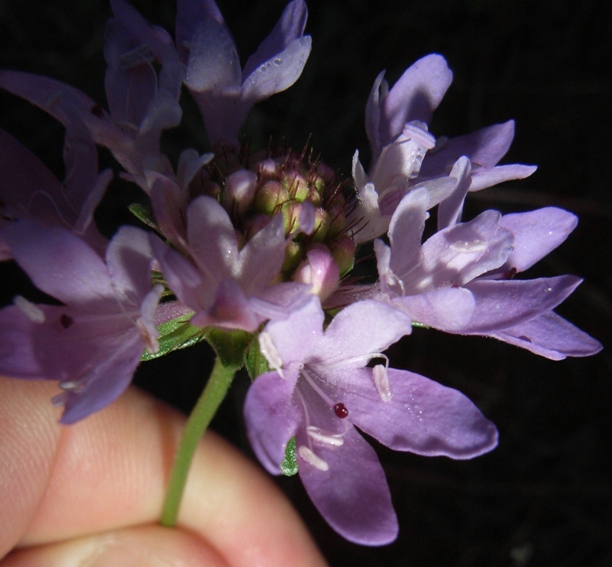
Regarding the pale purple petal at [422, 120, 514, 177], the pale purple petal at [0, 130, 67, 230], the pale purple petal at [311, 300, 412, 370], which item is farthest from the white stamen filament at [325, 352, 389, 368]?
the pale purple petal at [0, 130, 67, 230]

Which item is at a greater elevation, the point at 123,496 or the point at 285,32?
the point at 285,32

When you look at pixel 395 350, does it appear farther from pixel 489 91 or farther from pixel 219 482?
pixel 489 91

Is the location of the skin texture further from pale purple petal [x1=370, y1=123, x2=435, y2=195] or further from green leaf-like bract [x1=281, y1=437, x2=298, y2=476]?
pale purple petal [x1=370, y1=123, x2=435, y2=195]

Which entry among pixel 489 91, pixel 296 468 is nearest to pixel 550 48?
pixel 489 91

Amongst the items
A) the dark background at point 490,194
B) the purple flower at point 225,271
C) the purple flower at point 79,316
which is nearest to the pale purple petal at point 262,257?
the purple flower at point 225,271

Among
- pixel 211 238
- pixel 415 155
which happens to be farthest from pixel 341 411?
pixel 415 155

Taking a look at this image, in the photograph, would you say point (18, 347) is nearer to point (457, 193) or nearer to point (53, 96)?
point (53, 96)
